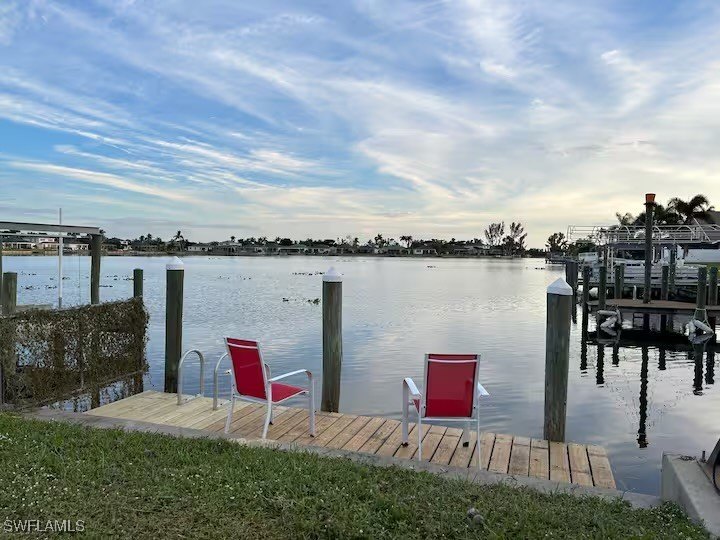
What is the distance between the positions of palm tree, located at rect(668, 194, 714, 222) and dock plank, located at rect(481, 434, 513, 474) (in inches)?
2273

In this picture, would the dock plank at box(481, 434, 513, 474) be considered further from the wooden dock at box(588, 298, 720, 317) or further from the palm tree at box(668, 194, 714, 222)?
Result: the palm tree at box(668, 194, 714, 222)

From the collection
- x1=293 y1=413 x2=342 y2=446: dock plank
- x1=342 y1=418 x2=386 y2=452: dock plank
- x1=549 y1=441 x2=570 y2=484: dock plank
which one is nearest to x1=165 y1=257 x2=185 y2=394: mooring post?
x1=293 y1=413 x2=342 y2=446: dock plank

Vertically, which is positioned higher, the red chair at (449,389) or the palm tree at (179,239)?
the palm tree at (179,239)

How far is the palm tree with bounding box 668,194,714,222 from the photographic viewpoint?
53400 millimetres

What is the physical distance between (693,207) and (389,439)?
5856 cm

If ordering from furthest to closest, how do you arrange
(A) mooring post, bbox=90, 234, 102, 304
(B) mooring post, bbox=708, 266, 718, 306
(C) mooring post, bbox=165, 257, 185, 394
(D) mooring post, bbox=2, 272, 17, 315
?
(B) mooring post, bbox=708, 266, 718, 306, (A) mooring post, bbox=90, 234, 102, 304, (D) mooring post, bbox=2, 272, 17, 315, (C) mooring post, bbox=165, 257, 185, 394

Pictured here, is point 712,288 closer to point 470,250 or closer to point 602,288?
point 602,288

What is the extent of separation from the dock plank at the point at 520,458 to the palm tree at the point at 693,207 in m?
57.7

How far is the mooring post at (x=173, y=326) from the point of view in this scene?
7496mm

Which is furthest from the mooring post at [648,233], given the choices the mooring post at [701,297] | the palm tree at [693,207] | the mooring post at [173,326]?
the palm tree at [693,207]

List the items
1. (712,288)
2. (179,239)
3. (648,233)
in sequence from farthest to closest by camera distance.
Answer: (179,239), (712,288), (648,233)

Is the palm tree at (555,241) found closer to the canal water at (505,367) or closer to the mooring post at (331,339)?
the canal water at (505,367)

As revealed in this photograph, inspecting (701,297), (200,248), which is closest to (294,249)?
(200,248)

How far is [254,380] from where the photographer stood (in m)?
5.43
